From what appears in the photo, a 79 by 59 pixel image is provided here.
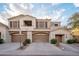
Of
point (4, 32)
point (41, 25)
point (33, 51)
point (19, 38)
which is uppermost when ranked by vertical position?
point (41, 25)

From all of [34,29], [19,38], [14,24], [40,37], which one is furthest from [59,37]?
[14,24]

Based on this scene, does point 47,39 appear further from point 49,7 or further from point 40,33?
point 49,7

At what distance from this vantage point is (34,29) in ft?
17.1

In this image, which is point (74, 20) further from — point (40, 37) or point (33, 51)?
point (33, 51)

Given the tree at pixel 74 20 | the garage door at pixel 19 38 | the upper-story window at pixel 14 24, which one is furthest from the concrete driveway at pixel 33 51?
the tree at pixel 74 20

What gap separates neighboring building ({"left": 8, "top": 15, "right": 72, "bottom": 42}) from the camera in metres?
5.19

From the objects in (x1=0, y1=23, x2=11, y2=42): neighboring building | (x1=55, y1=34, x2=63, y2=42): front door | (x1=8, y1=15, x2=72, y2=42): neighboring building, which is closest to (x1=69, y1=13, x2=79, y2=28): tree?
(x1=8, y1=15, x2=72, y2=42): neighboring building

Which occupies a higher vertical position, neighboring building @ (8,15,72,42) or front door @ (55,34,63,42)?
neighboring building @ (8,15,72,42)

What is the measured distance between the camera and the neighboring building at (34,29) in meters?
5.19

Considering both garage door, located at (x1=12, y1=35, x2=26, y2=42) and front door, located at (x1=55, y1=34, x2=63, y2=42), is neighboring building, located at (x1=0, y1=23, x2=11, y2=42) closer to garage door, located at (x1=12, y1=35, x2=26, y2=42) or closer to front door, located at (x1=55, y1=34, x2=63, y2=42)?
garage door, located at (x1=12, y1=35, x2=26, y2=42)

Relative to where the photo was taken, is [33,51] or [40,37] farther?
[40,37]

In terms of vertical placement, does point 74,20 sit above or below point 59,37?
above

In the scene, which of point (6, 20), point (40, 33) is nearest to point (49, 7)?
point (40, 33)

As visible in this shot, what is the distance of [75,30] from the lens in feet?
17.1
